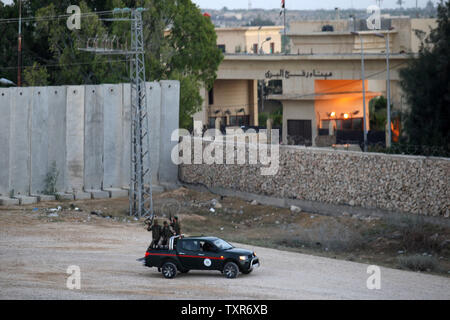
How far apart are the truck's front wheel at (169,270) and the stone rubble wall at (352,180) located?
12.3 metres

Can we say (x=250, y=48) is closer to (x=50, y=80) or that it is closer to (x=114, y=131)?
(x=50, y=80)

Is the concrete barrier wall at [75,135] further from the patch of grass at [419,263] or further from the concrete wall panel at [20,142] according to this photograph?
the patch of grass at [419,263]

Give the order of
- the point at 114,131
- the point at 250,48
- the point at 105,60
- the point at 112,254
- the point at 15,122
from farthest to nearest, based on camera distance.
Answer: the point at 250,48 → the point at 105,60 → the point at 114,131 → the point at 15,122 → the point at 112,254

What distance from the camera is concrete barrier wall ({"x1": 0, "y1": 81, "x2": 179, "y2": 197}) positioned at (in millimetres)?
32094

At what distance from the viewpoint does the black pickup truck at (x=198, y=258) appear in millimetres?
18500

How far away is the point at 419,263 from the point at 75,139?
59.8 feet

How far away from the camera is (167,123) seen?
122 ft

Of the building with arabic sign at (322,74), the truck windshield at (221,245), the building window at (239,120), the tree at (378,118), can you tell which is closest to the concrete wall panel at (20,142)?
the truck windshield at (221,245)

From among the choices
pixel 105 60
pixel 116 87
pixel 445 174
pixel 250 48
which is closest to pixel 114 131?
pixel 116 87

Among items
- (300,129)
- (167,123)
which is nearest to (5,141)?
(167,123)

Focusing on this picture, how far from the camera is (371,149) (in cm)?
3809

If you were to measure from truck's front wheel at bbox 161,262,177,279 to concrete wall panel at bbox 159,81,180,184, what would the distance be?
18.8 metres

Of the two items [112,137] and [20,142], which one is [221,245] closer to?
[20,142]
